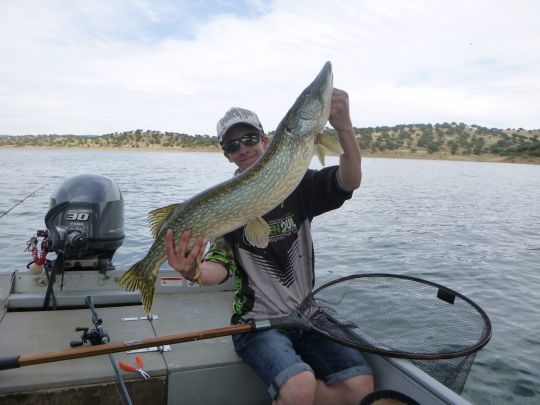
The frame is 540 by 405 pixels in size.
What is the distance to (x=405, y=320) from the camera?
4.48 metres

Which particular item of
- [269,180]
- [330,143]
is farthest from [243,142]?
[330,143]

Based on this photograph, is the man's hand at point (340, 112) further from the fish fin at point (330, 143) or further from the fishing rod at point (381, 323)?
the fishing rod at point (381, 323)

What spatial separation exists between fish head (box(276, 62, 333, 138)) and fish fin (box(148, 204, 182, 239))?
94 centimetres

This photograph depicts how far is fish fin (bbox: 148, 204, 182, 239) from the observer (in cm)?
307

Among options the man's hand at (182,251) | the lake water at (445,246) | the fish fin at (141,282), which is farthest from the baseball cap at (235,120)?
the lake water at (445,246)

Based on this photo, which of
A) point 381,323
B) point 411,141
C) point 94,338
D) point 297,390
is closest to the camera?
point 297,390

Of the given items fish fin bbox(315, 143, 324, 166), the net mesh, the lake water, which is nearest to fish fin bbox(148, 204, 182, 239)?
fish fin bbox(315, 143, 324, 166)

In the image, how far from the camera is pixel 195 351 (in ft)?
11.0

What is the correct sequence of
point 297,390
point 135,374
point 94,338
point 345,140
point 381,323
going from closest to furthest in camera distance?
point 297,390 < point 135,374 < point 345,140 < point 94,338 < point 381,323

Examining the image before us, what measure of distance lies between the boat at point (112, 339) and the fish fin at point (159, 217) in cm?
75

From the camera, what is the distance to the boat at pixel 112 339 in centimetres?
285

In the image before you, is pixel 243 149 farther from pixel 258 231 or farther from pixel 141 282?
pixel 141 282

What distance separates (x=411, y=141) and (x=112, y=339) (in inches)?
2717

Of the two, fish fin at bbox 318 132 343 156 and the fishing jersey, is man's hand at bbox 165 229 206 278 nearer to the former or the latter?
the fishing jersey
